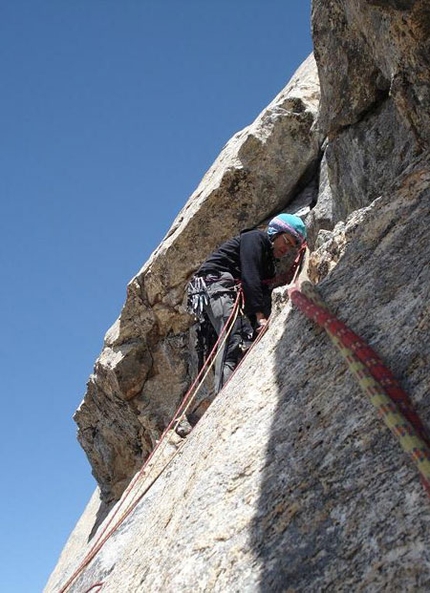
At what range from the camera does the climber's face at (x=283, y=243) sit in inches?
293

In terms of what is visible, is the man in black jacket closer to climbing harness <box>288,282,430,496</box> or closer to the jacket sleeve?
the jacket sleeve

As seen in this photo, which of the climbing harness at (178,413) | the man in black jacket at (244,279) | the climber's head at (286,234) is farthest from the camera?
the climber's head at (286,234)

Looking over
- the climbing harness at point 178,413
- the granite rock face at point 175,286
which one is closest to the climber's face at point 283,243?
the climbing harness at point 178,413

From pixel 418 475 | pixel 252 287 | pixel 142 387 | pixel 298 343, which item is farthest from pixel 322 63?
pixel 142 387

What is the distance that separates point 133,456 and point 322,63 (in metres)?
7.49

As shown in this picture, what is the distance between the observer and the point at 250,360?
189 inches

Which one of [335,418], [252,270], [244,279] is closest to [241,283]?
[244,279]

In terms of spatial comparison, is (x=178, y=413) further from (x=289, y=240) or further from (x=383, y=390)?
(x=383, y=390)

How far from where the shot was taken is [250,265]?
701 centimetres

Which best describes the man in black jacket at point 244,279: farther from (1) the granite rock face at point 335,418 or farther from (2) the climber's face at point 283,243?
(1) the granite rock face at point 335,418

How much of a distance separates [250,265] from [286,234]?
2.52 feet

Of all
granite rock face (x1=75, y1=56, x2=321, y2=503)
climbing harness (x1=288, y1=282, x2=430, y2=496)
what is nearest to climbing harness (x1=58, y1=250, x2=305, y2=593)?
climbing harness (x1=288, y1=282, x2=430, y2=496)

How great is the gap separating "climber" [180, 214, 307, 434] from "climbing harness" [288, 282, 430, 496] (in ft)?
9.40

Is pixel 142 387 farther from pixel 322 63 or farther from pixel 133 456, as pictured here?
pixel 322 63
